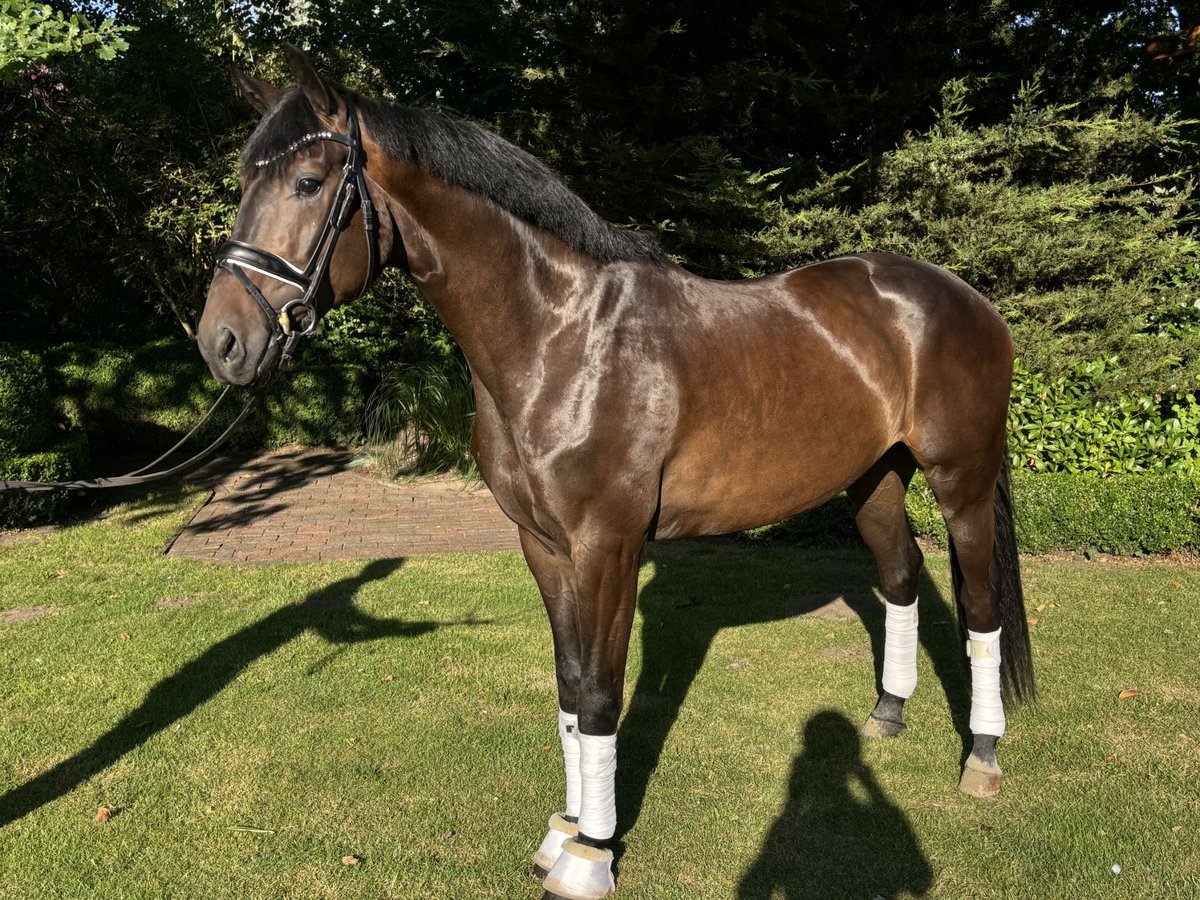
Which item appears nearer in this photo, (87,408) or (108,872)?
(108,872)

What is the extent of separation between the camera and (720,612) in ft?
18.6

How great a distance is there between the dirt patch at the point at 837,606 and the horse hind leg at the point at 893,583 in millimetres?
1466

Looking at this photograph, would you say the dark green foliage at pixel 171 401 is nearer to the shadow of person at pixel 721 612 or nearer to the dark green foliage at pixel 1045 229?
the shadow of person at pixel 721 612

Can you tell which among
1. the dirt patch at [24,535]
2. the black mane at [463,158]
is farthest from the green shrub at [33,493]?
the black mane at [463,158]

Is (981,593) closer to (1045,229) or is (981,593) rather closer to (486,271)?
(486,271)

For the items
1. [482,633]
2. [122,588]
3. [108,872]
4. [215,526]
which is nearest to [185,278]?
[215,526]

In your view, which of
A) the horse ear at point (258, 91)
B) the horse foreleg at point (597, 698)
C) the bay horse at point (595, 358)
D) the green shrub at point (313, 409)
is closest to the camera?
the bay horse at point (595, 358)

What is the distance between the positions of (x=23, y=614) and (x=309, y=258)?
4912 millimetres

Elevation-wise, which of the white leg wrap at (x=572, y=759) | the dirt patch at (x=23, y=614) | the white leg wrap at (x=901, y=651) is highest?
the white leg wrap at (x=572, y=759)

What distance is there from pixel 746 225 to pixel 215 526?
19.4 ft

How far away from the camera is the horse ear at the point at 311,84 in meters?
2.18

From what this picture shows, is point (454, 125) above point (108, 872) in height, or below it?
above

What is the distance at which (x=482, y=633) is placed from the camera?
17.5 ft

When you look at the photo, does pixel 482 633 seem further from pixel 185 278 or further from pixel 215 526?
pixel 185 278
